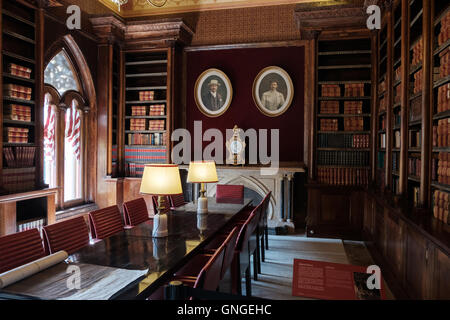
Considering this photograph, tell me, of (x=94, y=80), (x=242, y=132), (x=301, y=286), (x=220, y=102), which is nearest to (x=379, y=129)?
(x=242, y=132)

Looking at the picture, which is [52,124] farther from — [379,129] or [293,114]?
[379,129]

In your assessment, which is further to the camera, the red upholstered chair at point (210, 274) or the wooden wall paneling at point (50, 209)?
the wooden wall paneling at point (50, 209)

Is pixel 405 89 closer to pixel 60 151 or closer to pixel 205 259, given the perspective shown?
pixel 205 259

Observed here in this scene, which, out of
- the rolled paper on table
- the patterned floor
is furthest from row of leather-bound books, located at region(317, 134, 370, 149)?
the rolled paper on table

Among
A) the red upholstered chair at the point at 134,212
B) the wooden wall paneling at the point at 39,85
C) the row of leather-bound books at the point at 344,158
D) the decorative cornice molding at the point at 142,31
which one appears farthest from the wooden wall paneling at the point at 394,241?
the decorative cornice molding at the point at 142,31

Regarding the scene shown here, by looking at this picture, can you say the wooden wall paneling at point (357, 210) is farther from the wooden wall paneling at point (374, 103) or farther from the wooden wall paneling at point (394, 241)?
the wooden wall paneling at point (394, 241)

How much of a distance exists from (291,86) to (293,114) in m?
0.51

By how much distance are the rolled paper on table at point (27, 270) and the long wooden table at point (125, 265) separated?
0.02 m

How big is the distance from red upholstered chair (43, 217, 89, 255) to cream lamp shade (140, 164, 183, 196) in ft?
2.15

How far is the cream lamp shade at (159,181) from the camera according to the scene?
2506mm

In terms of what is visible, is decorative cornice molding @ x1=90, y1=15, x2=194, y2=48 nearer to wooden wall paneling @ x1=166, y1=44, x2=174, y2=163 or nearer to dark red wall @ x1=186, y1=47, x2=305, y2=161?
wooden wall paneling @ x1=166, y1=44, x2=174, y2=163

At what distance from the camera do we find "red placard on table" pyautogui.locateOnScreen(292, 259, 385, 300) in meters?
1.22

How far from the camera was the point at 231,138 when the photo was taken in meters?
6.36

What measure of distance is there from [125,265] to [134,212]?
1.75 meters
